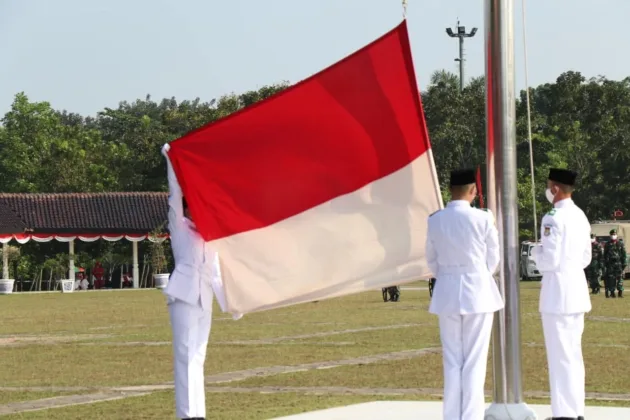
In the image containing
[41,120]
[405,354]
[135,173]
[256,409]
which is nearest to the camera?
[256,409]

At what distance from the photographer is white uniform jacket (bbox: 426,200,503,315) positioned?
9.24 meters

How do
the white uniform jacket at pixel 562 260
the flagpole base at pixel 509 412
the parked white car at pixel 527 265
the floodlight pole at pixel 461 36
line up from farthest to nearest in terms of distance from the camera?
the floodlight pole at pixel 461 36
the parked white car at pixel 527 265
the white uniform jacket at pixel 562 260
the flagpole base at pixel 509 412

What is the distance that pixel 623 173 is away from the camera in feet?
209

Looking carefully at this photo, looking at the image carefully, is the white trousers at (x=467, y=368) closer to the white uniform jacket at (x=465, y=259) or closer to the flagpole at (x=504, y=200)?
the white uniform jacket at (x=465, y=259)

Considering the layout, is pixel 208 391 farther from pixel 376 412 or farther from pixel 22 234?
pixel 22 234

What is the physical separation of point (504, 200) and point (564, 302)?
0.89 m

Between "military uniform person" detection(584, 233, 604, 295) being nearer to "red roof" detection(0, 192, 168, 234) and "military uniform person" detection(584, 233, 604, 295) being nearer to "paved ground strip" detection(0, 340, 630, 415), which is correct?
"paved ground strip" detection(0, 340, 630, 415)

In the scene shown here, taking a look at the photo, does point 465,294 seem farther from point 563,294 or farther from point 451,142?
point 451,142

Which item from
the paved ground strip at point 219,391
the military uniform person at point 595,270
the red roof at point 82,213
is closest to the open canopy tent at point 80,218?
the red roof at point 82,213

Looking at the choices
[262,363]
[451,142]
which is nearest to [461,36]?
[451,142]

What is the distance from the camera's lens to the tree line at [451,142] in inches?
2542

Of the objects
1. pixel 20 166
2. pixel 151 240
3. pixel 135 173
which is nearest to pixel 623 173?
pixel 151 240

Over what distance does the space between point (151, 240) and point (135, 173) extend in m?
14.2

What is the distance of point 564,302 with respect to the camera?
9992mm
